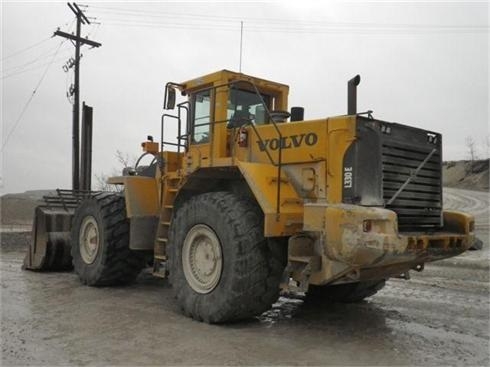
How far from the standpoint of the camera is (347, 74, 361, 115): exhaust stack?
5922 millimetres

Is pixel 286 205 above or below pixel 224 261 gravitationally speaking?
above

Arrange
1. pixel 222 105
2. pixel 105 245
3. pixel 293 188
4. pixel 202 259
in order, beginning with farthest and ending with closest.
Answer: pixel 105 245 < pixel 222 105 < pixel 202 259 < pixel 293 188

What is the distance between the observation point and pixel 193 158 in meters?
7.55

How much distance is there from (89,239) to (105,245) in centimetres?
73

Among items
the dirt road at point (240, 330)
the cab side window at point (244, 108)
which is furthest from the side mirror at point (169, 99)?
the dirt road at point (240, 330)

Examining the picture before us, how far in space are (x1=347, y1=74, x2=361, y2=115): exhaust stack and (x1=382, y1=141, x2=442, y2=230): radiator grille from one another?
0.53m

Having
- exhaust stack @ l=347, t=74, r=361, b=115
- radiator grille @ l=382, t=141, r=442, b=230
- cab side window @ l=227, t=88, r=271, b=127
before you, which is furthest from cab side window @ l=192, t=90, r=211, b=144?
radiator grille @ l=382, t=141, r=442, b=230

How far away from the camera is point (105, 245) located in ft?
28.2

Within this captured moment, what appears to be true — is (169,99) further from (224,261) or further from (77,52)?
(77,52)

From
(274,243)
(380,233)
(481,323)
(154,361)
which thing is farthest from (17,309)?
(481,323)

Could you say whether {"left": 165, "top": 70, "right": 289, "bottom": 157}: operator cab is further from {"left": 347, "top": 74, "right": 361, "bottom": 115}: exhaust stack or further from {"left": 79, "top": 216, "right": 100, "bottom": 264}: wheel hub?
{"left": 79, "top": 216, "right": 100, "bottom": 264}: wheel hub

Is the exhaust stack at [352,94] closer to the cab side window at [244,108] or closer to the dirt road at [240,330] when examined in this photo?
the cab side window at [244,108]

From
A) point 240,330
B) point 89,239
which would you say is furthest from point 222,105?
point 89,239

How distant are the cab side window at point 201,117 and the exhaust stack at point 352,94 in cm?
223
